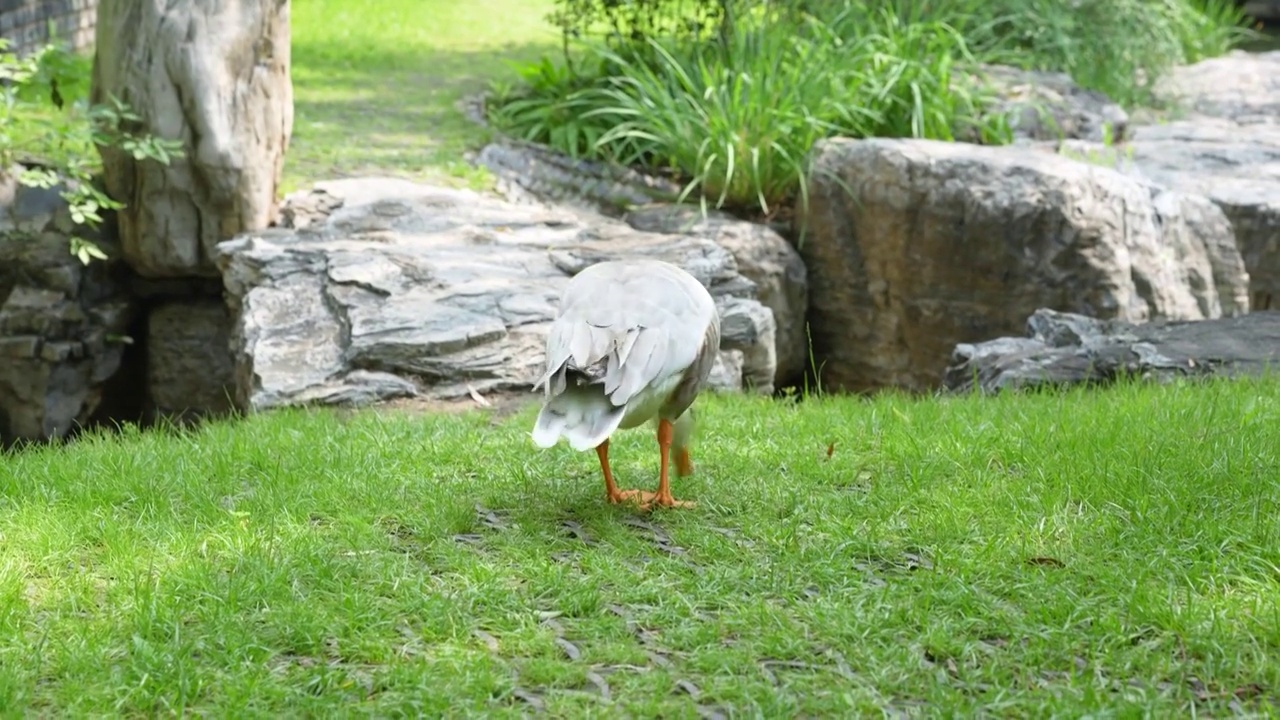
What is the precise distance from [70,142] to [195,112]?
4.02 ft

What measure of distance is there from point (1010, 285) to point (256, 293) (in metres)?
4.62

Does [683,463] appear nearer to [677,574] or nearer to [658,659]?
[677,574]

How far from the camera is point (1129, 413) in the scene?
535 centimetres

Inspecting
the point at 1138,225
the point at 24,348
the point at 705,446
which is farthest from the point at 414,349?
the point at 1138,225

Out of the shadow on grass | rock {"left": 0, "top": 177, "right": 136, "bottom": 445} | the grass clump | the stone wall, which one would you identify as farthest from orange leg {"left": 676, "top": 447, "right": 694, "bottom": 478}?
the stone wall

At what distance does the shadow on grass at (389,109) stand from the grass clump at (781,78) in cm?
65

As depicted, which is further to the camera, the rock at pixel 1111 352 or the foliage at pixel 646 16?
the foliage at pixel 646 16

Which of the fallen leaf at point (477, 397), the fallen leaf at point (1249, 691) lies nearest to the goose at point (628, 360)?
the fallen leaf at point (1249, 691)

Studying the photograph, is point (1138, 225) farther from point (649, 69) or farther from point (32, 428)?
point (32, 428)

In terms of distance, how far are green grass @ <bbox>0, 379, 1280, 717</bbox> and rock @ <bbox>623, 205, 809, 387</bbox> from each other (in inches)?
140

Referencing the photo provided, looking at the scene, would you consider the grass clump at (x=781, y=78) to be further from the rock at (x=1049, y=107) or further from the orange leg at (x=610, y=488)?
the orange leg at (x=610, y=488)

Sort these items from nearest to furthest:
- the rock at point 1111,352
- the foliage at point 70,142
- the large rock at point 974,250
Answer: the rock at point 1111,352 < the foliage at point 70,142 < the large rock at point 974,250

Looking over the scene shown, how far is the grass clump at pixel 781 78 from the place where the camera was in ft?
31.5

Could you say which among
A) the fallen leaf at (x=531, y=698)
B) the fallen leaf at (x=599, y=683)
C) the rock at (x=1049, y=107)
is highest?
the rock at (x=1049, y=107)
